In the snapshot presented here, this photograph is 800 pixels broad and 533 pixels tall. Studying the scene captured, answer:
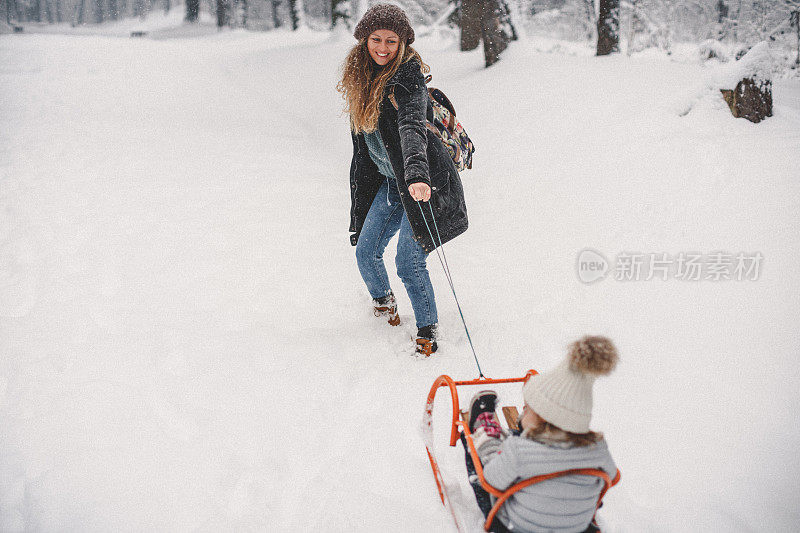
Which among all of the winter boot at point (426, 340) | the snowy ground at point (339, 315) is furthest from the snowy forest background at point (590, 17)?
the winter boot at point (426, 340)

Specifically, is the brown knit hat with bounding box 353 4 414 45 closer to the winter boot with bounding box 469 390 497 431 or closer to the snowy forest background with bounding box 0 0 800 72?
the winter boot with bounding box 469 390 497 431

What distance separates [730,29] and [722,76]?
771 inches

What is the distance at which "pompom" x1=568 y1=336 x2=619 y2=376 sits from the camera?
1.50 meters

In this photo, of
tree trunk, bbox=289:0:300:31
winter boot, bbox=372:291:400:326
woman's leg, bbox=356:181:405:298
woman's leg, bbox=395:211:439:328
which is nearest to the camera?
woman's leg, bbox=395:211:439:328

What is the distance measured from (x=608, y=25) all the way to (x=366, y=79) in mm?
8028

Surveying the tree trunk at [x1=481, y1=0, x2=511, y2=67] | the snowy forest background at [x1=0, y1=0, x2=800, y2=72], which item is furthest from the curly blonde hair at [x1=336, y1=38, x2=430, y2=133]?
the tree trunk at [x1=481, y1=0, x2=511, y2=67]

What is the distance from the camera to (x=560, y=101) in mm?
6820

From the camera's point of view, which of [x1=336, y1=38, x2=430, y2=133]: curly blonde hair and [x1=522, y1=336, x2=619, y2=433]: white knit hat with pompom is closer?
[x1=522, y1=336, x2=619, y2=433]: white knit hat with pompom

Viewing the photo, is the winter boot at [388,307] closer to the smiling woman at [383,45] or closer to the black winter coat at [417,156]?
the black winter coat at [417,156]

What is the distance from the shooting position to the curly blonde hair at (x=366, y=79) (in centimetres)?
259

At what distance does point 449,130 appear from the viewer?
2932 millimetres

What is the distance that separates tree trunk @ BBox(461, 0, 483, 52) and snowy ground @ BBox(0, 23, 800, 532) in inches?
134

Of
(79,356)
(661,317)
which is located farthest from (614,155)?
(79,356)

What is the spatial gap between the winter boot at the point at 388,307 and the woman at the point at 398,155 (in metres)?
0.41
